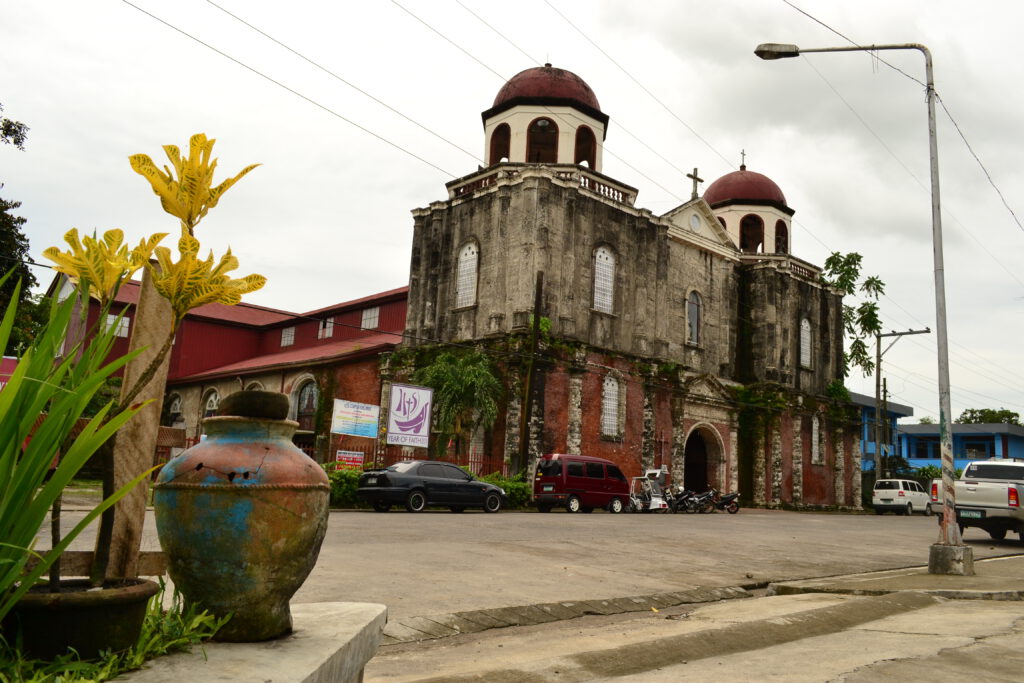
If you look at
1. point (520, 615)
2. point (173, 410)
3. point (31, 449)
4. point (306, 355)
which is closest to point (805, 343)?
point (306, 355)

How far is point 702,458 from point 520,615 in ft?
99.8

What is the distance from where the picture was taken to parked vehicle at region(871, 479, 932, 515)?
3675cm

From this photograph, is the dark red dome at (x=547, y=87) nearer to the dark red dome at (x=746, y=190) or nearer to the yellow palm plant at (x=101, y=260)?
the dark red dome at (x=746, y=190)

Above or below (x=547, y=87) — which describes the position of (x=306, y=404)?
below

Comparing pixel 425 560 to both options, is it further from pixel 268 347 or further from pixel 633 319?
pixel 268 347

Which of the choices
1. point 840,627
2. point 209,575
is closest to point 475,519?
point 840,627

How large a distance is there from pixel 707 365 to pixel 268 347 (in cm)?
2247

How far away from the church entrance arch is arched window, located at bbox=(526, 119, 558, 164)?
517 inches

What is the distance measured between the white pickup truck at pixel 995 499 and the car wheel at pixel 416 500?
39.2ft

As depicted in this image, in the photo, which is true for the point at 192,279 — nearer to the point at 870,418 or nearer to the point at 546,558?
the point at 546,558

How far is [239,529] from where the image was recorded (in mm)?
2873

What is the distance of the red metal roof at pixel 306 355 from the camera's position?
33388 millimetres

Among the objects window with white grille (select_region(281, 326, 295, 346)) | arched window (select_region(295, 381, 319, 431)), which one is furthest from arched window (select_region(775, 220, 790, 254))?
window with white grille (select_region(281, 326, 295, 346))

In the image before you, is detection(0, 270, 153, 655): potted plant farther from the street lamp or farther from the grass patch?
the street lamp
